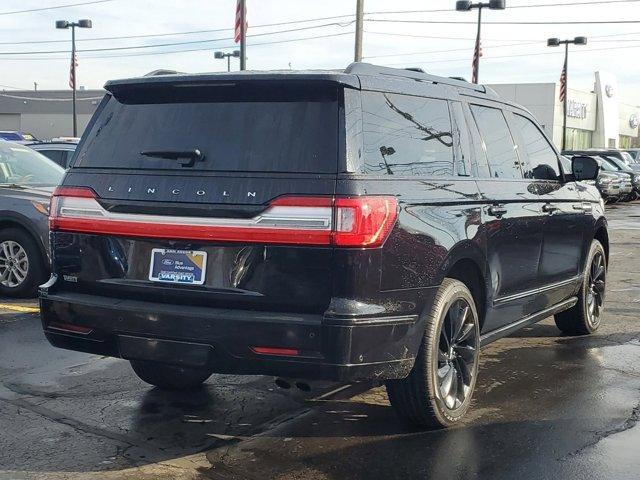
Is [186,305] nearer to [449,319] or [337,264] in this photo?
[337,264]

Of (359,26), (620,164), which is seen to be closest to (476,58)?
(620,164)

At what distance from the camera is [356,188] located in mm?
3826

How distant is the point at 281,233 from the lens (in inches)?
150

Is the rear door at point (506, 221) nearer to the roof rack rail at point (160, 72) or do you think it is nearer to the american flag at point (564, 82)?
the roof rack rail at point (160, 72)

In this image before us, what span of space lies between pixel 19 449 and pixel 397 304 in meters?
2.08

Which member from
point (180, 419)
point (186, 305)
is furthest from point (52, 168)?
point (186, 305)

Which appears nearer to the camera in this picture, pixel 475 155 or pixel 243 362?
pixel 243 362

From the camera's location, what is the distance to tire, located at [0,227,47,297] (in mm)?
8516

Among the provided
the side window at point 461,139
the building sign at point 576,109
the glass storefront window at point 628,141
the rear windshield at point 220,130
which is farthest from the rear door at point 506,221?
the glass storefront window at point 628,141

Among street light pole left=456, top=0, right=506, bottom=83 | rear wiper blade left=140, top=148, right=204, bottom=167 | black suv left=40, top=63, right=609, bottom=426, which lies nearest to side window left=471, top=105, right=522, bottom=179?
black suv left=40, top=63, right=609, bottom=426

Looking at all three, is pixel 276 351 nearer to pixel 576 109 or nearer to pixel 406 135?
pixel 406 135

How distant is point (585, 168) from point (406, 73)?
8.15 feet

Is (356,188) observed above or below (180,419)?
above

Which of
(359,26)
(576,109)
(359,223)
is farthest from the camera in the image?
(576,109)
